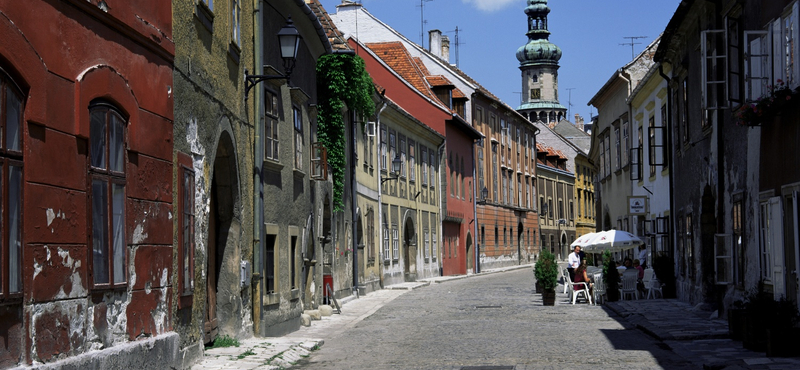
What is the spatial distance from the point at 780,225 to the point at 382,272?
2100 cm

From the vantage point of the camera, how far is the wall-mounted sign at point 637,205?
28297 mm

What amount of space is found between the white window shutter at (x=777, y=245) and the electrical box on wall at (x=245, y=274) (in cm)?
714

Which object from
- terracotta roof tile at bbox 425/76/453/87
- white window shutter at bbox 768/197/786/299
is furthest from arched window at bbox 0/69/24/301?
terracotta roof tile at bbox 425/76/453/87

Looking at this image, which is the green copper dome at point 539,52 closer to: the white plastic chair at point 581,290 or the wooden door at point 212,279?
the white plastic chair at point 581,290

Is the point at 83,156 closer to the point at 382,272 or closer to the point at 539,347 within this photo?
the point at 539,347

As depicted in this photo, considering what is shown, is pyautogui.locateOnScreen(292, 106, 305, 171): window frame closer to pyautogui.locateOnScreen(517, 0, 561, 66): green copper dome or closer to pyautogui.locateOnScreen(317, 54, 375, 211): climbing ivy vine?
pyautogui.locateOnScreen(317, 54, 375, 211): climbing ivy vine

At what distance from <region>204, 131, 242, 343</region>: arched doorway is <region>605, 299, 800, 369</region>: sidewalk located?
19.4 ft

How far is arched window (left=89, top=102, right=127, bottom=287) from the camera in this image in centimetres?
860

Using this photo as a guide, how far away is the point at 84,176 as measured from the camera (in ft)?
27.0

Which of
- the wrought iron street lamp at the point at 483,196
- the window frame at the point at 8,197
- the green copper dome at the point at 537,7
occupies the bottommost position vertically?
the window frame at the point at 8,197

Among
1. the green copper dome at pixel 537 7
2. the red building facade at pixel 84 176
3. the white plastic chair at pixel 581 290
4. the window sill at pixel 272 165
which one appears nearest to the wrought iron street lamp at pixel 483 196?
the white plastic chair at pixel 581 290

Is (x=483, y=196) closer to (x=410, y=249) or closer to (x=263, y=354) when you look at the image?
(x=410, y=249)

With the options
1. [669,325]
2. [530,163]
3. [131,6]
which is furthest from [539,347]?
[530,163]

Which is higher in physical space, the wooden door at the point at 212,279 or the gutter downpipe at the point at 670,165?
the gutter downpipe at the point at 670,165
